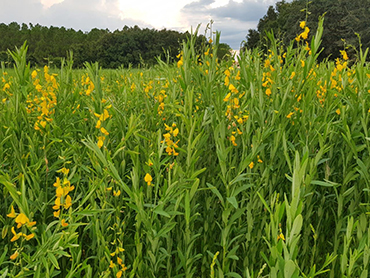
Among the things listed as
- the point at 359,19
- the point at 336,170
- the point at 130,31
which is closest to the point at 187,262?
the point at 336,170

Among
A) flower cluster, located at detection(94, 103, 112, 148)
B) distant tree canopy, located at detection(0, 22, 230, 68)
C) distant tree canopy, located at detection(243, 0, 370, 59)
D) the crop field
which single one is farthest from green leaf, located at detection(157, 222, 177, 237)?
distant tree canopy, located at detection(0, 22, 230, 68)

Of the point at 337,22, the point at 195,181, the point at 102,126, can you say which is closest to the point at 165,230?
the point at 195,181

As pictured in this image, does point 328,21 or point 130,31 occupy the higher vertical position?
point 130,31

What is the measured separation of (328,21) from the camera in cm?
2953

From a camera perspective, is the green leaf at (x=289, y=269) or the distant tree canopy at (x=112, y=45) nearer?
the green leaf at (x=289, y=269)

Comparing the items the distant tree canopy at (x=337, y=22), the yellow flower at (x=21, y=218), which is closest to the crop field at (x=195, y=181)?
the yellow flower at (x=21, y=218)

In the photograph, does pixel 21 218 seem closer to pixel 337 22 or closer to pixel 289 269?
pixel 289 269

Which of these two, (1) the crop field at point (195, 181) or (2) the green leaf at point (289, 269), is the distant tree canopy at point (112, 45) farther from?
(2) the green leaf at point (289, 269)

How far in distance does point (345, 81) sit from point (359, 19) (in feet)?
104

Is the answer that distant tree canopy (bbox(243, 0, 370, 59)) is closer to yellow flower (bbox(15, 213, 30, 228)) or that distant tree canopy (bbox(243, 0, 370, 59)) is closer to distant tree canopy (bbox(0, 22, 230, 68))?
distant tree canopy (bbox(0, 22, 230, 68))

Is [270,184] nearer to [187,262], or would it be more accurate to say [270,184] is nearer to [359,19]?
[187,262]

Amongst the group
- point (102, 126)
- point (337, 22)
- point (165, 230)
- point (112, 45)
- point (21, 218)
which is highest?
point (112, 45)

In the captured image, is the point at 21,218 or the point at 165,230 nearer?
the point at 21,218

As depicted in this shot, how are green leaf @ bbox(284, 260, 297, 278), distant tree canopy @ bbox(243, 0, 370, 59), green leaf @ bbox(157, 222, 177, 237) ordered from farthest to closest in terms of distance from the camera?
distant tree canopy @ bbox(243, 0, 370, 59), green leaf @ bbox(157, 222, 177, 237), green leaf @ bbox(284, 260, 297, 278)
